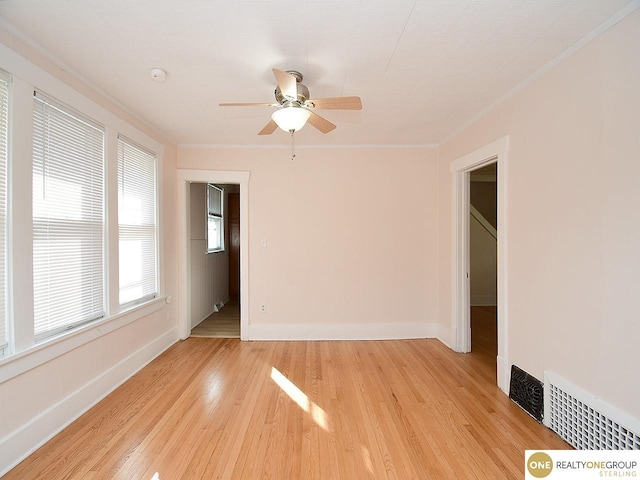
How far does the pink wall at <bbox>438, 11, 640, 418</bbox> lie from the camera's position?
4.98 feet

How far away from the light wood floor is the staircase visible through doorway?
88 cm

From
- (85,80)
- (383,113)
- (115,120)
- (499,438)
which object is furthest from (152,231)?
(499,438)

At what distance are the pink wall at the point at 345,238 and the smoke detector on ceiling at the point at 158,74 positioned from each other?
5.56ft

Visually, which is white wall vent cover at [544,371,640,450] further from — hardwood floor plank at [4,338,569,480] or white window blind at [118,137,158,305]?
white window blind at [118,137,158,305]

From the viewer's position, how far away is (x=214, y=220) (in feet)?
17.5

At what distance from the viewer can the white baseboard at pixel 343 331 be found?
12.2 feet

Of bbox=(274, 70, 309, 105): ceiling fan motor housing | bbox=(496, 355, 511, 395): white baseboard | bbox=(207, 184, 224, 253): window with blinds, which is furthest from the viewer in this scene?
bbox=(207, 184, 224, 253): window with blinds

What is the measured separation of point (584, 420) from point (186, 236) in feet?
13.4

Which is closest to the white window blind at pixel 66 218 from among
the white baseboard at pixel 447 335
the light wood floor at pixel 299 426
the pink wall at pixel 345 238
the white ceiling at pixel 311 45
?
the white ceiling at pixel 311 45

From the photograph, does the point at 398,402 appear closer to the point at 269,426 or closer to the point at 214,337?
the point at 269,426

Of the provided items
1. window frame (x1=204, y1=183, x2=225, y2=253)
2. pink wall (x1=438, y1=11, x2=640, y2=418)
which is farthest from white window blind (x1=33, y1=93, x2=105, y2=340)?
pink wall (x1=438, y1=11, x2=640, y2=418)

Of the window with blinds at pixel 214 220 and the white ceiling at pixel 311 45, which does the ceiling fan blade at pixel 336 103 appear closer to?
the white ceiling at pixel 311 45

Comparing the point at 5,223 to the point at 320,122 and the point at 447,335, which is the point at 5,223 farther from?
the point at 447,335

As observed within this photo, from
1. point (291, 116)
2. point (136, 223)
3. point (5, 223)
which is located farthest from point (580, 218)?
point (136, 223)
